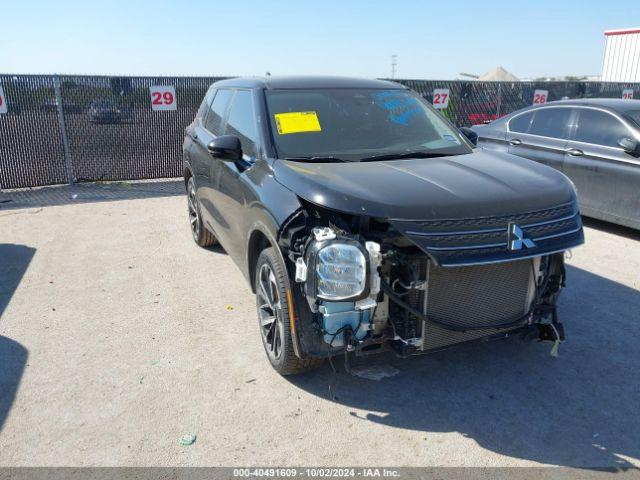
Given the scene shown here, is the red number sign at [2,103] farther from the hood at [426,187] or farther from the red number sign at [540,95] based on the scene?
the red number sign at [540,95]

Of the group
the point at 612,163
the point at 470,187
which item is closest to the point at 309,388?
the point at 470,187

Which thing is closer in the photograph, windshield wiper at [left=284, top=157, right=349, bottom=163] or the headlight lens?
the headlight lens

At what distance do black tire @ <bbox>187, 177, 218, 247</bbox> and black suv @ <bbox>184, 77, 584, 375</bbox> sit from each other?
7.24 ft

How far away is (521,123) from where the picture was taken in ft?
26.2

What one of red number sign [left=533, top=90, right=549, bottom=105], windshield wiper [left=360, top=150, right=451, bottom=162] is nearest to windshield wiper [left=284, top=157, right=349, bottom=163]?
windshield wiper [left=360, top=150, right=451, bottom=162]

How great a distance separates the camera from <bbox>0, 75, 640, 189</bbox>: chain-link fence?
9750 millimetres

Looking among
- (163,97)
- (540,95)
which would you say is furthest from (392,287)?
(540,95)

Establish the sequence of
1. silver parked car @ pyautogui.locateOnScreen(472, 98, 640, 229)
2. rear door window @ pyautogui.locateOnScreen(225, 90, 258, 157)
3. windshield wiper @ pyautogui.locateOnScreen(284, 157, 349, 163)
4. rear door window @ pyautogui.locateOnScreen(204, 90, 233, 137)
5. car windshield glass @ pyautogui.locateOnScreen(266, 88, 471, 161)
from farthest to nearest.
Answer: silver parked car @ pyautogui.locateOnScreen(472, 98, 640, 229) → rear door window @ pyautogui.locateOnScreen(204, 90, 233, 137) → rear door window @ pyautogui.locateOnScreen(225, 90, 258, 157) → car windshield glass @ pyautogui.locateOnScreen(266, 88, 471, 161) → windshield wiper @ pyautogui.locateOnScreen(284, 157, 349, 163)

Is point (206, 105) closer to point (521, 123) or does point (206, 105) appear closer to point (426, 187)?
point (426, 187)

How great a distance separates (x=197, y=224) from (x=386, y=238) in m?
3.90

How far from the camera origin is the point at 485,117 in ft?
42.3

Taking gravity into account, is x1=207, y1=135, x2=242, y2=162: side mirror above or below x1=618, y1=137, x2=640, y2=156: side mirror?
above

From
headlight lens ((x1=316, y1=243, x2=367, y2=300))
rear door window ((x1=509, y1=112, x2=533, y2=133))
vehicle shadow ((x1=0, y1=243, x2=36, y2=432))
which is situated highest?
rear door window ((x1=509, y1=112, x2=533, y2=133))

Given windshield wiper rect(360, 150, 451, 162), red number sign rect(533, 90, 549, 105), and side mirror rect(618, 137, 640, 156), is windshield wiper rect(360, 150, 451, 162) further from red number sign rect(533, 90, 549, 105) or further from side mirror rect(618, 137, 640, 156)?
red number sign rect(533, 90, 549, 105)
